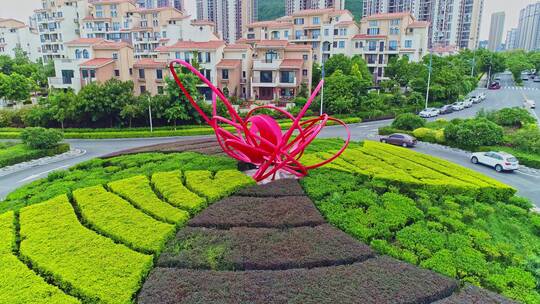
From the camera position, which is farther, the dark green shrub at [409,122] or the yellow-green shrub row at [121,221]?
the dark green shrub at [409,122]

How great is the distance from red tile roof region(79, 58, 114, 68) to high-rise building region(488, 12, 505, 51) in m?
190

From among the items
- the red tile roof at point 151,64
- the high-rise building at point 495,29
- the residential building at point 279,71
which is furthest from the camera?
the high-rise building at point 495,29

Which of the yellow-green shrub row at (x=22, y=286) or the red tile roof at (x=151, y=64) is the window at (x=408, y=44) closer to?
the red tile roof at (x=151, y=64)

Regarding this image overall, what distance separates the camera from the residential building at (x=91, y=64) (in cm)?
4853

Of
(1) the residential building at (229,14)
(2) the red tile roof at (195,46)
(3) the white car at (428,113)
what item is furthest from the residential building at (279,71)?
(1) the residential building at (229,14)

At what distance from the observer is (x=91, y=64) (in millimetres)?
48250

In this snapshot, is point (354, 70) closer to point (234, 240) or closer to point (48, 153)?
point (48, 153)

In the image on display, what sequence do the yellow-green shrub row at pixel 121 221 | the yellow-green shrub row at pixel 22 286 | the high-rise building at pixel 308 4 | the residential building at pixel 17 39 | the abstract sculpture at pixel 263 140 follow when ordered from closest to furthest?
the yellow-green shrub row at pixel 22 286 → the yellow-green shrub row at pixel 121 221 → the abstract sculpture at pixel 263 140 → the residential building at pixel 17 39 → the high-rise building at pixel 308 4

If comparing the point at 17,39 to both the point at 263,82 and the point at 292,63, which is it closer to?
the point at 263,82

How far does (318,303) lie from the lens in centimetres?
1053

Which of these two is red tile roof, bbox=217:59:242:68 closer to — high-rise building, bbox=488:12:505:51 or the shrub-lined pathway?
the shrub-lined pathway

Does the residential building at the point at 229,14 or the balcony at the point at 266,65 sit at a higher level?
the residential building at the point at 229,14

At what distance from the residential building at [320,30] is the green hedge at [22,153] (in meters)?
43.1

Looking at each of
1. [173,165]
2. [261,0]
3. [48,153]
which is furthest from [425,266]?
[261,0]
